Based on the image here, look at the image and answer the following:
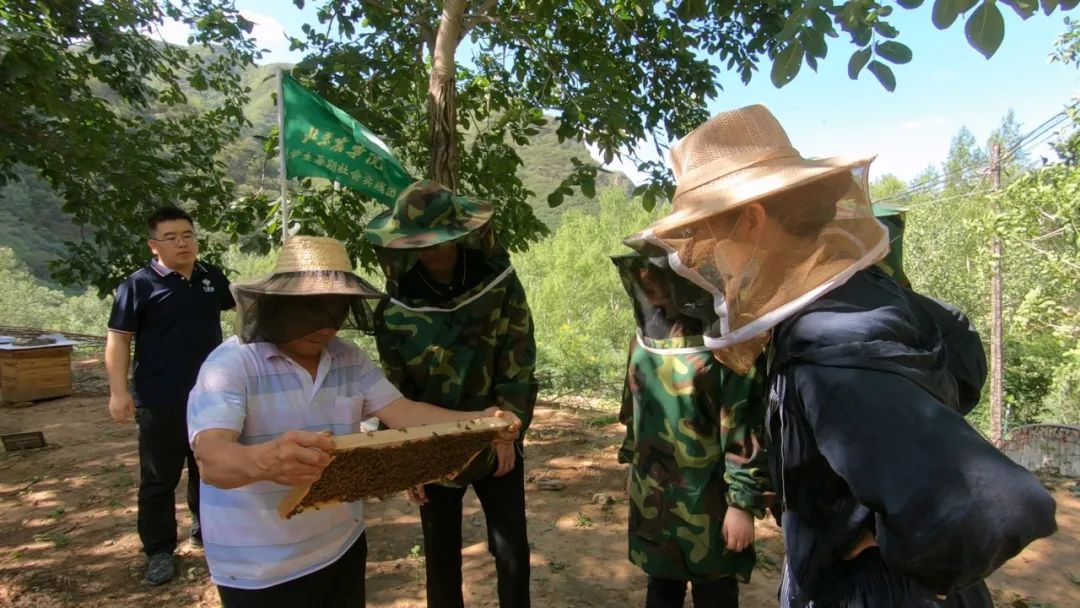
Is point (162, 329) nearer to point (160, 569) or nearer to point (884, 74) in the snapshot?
point (160, 569)

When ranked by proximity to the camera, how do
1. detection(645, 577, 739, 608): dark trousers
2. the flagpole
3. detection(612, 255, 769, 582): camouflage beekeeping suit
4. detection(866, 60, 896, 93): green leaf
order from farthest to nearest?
the flagpole → detection(645, 577, 739, 608): dark trousers → detection(612, 255, 769, 582): camouflage beekeeping suit → detection(866, 60, 896, 93): green leaf

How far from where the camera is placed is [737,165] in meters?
1.30

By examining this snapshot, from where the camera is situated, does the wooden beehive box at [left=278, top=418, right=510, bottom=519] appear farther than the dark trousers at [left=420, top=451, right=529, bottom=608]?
No

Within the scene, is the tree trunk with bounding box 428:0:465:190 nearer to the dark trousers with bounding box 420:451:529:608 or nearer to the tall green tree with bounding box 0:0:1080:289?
the tall green tree with bounding box 0:0:1080:289

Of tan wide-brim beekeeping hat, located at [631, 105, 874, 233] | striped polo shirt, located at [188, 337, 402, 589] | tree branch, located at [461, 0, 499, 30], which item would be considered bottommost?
striped polo shirt, located at [188, 337, 402, 589]

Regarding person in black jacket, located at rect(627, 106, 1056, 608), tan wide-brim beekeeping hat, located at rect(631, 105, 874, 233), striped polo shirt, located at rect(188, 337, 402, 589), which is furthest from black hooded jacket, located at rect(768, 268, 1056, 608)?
striped polo shirt, located at rect(188, 337, 402, 589)

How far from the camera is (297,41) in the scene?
4.80m

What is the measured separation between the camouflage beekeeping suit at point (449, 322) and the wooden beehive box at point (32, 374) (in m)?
8.45

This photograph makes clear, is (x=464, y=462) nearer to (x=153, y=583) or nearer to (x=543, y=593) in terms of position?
(x=543, y=593)

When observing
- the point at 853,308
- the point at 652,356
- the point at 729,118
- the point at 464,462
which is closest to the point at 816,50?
the point at 729,118

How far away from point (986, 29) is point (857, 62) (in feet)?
1.46

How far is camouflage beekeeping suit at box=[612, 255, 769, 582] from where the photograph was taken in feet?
6.75

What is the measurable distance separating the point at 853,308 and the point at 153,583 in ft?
13.9

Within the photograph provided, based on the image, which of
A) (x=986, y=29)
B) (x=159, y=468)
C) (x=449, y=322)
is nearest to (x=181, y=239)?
(x=159, y=468)
